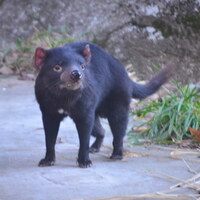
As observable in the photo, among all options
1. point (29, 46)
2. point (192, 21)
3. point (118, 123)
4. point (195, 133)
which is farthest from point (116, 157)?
point (29, 46)

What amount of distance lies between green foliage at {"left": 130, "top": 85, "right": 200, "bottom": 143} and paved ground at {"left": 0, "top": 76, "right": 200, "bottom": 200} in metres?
0.23

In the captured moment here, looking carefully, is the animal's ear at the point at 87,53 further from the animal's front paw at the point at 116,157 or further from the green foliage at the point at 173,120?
the green foliage at the point at 173,120

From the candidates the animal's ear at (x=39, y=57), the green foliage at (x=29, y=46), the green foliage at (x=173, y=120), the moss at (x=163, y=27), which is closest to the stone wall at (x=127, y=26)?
the moss at (x=163, y=27)

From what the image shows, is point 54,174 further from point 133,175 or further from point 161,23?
point 161,23

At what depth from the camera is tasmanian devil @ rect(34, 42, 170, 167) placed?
10.6 ft

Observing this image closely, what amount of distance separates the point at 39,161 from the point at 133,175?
71 cm

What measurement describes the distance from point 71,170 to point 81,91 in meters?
0.49

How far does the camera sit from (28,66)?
25.0ft

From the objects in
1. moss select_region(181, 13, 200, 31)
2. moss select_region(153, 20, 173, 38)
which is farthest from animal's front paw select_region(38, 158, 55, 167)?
moss select_region(153, 20, 173, 38)

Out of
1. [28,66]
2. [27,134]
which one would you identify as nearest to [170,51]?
[28,66]

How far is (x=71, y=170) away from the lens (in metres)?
3.22

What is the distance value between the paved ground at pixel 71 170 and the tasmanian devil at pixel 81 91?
0.52ft

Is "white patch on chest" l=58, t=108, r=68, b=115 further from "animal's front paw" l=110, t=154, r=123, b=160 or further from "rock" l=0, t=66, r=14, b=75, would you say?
"rock" l=0, t=66, r=14, b=75

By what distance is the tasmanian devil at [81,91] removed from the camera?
10.6 feet
